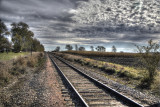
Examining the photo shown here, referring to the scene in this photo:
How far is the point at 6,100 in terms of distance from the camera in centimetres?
531

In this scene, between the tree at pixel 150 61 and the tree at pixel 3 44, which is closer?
the tree at pixel 150 61

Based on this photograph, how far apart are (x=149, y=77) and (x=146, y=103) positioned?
3549 millimetres

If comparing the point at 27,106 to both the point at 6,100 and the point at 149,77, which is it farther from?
the point at 149,77

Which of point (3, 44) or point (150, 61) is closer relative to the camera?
point (150, 61)

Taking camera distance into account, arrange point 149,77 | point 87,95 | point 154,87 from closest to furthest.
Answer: point 87,95
point 154,87
point 149,77

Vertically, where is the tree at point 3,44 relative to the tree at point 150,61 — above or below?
above

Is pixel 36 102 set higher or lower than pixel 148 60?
lower

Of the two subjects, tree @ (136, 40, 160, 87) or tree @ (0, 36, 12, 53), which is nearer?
tree @ (136, 40, 160, 87)

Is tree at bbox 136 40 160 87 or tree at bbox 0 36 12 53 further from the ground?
tree at bbox 0 36 12 53

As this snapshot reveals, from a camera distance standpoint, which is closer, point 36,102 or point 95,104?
point 95,104

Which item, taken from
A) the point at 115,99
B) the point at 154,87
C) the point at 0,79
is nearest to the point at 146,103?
the point at 115,99

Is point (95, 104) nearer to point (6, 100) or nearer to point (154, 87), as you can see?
point (6, 100)

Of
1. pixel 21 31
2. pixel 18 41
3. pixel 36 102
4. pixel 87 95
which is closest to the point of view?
pixel 36 102

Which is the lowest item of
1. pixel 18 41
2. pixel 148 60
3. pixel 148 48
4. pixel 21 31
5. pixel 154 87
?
Answer: pixel 154 87
